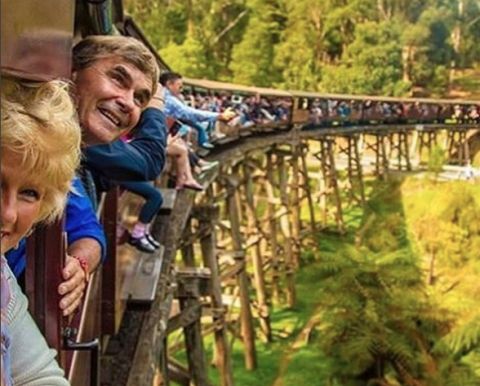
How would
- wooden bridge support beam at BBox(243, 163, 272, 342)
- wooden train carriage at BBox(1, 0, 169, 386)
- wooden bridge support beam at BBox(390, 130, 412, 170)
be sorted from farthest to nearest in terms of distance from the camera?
wooden bridge support beam at BBox(243, 163, 272, 342) < wooden bridge support beam at BBox(390, 130, 412, 170) < wooden train carriage at BBox(1, 0, 169, 386)

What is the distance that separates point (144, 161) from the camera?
1.29m

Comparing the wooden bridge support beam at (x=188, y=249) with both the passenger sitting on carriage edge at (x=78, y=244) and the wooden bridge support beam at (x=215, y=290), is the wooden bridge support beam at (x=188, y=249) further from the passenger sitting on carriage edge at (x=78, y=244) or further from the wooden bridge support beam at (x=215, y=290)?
the passenger sitting on carriage edge at (x=78, y=244)

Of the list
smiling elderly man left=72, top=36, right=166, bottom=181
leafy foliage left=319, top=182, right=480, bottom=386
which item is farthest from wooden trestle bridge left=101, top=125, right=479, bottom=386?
smiling elderly man left=72, top=36, right=166, bottom=181

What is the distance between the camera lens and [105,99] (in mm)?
1043

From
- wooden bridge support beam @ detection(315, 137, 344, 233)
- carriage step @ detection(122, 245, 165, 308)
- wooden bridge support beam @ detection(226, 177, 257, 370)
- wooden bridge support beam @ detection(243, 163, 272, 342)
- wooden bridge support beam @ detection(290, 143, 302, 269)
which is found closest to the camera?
carriage step @ detection(122, 245, 165, 308)

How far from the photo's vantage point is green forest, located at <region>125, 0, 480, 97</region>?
1.35 meters

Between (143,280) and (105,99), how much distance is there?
149 centimetres

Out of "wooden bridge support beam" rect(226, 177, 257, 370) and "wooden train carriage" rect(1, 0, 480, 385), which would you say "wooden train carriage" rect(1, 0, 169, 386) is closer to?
"wooden train carriage" rect(1, 0, 480, 385)

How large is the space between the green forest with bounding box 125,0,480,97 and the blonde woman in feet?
2.23

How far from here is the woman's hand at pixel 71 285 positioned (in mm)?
1009

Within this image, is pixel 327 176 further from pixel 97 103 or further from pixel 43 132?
pixel 43 132

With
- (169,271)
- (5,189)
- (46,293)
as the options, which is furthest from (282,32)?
(5,189)

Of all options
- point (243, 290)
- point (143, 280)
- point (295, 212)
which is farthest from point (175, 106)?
point (295, 212)

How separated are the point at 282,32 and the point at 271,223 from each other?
13.3ft
